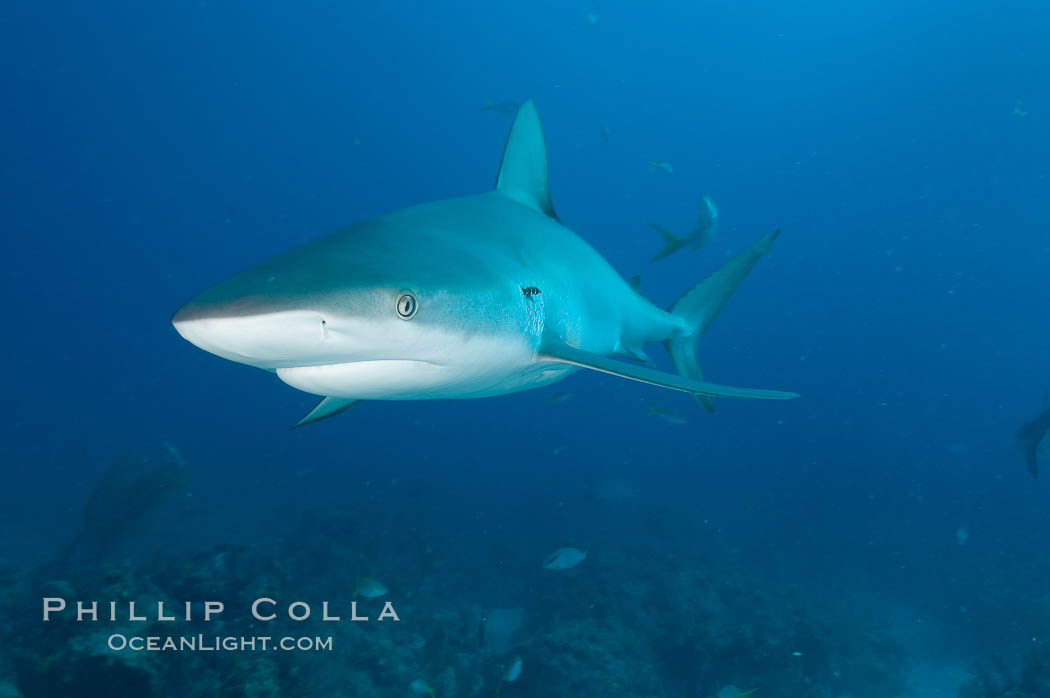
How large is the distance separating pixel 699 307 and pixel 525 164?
1997 mm

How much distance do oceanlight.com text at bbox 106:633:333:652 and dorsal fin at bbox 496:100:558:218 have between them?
4.71m

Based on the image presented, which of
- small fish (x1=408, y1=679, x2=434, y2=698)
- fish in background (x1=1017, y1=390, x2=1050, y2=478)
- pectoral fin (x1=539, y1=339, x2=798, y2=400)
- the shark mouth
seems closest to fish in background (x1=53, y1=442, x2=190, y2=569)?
small fish (x1=408, y1=679, x2=434, y2=698)

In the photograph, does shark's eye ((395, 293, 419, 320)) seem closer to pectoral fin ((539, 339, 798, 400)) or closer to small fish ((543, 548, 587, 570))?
pectoral fin ((539, 339, 798, 400))

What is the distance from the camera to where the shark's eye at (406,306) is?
1.84m

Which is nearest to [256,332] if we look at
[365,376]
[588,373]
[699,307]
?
[365,376]

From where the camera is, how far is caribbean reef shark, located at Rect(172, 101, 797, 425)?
1.62 metres

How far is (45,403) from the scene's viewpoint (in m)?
57.0

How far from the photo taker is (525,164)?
4285 mm

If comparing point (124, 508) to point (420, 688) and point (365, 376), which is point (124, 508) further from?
point (365, 376)

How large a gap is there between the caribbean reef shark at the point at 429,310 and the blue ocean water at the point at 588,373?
4043mm

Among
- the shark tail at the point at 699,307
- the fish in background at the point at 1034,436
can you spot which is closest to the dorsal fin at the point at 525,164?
the shark tail at the point at 699,307

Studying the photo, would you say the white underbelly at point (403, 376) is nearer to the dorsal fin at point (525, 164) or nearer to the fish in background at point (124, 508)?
the dorsal fin at point (525, 164)

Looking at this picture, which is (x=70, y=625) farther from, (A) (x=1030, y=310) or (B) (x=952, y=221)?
(A) (x=1030, y=310)

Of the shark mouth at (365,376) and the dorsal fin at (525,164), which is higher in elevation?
the dorsal fin at (525,164)
